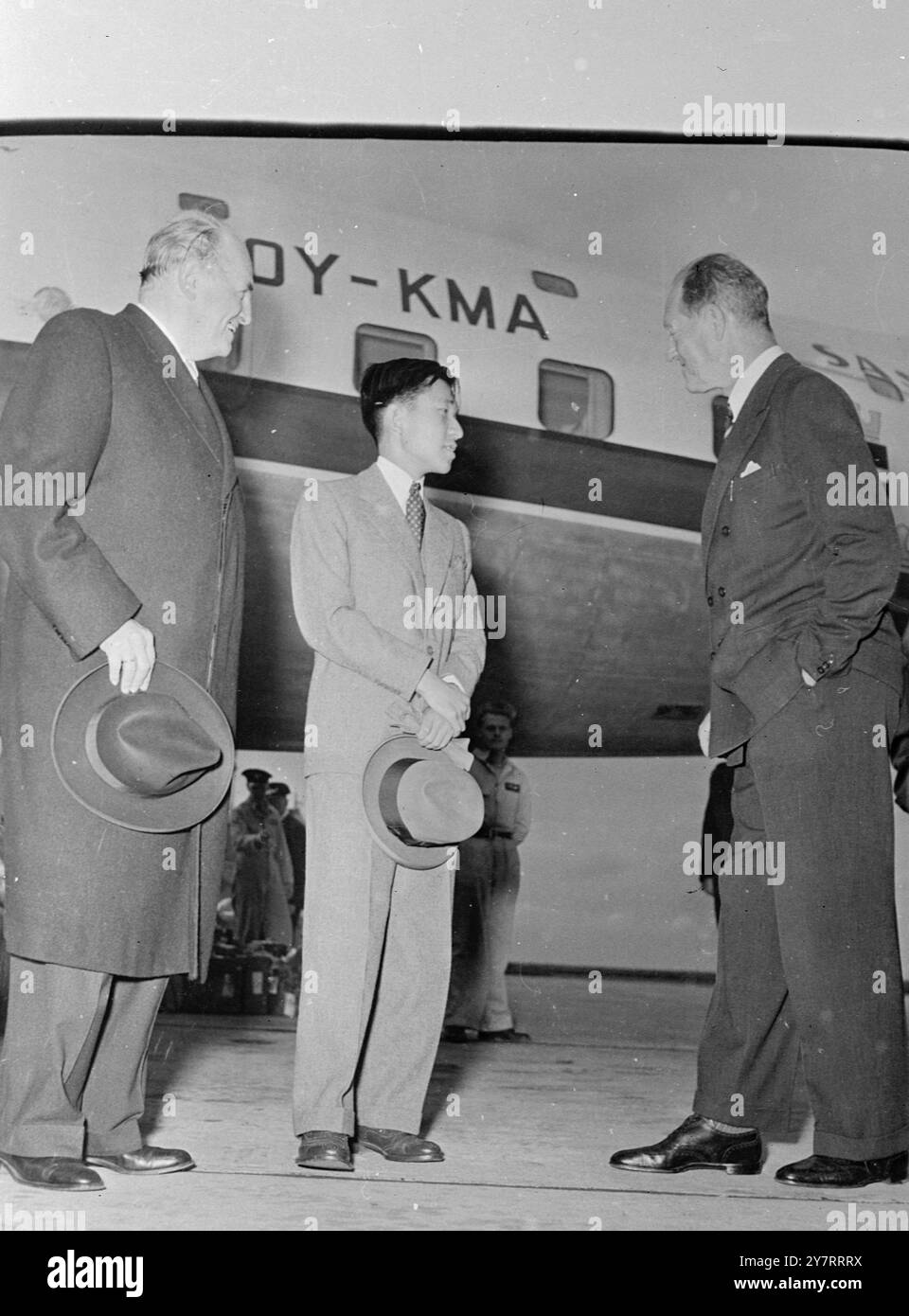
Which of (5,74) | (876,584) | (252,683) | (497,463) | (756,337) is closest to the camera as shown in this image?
(876,584)

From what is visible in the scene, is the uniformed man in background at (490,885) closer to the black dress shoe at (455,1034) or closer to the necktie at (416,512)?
the black dress shoe at (455,1034)

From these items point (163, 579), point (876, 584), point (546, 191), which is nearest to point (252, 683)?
point (546, 191)

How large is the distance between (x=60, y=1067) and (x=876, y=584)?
5.51 feet

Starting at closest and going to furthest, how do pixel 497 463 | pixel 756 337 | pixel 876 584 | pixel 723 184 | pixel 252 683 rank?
pixel 876 584, pixel 756 337, pixel 723 184, pixel 497 463, pixel 252 683

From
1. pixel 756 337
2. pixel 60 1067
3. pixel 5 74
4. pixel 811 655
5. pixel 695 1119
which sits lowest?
pixel 695 1119

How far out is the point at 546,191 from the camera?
4047mm

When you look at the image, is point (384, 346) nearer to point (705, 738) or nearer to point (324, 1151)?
point (705, 738)

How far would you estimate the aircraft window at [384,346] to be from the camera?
13.3ft

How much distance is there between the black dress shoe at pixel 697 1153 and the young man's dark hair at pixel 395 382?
155cm

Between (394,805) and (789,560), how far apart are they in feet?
2.99

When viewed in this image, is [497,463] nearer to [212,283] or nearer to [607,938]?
[212,283]

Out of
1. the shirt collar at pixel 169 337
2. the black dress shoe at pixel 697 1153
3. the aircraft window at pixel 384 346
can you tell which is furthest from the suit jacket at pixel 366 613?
the aircraft window at pixel 384 346

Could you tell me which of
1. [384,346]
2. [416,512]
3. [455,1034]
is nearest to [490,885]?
[455,1034]

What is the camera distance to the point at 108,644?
7.47 ft
